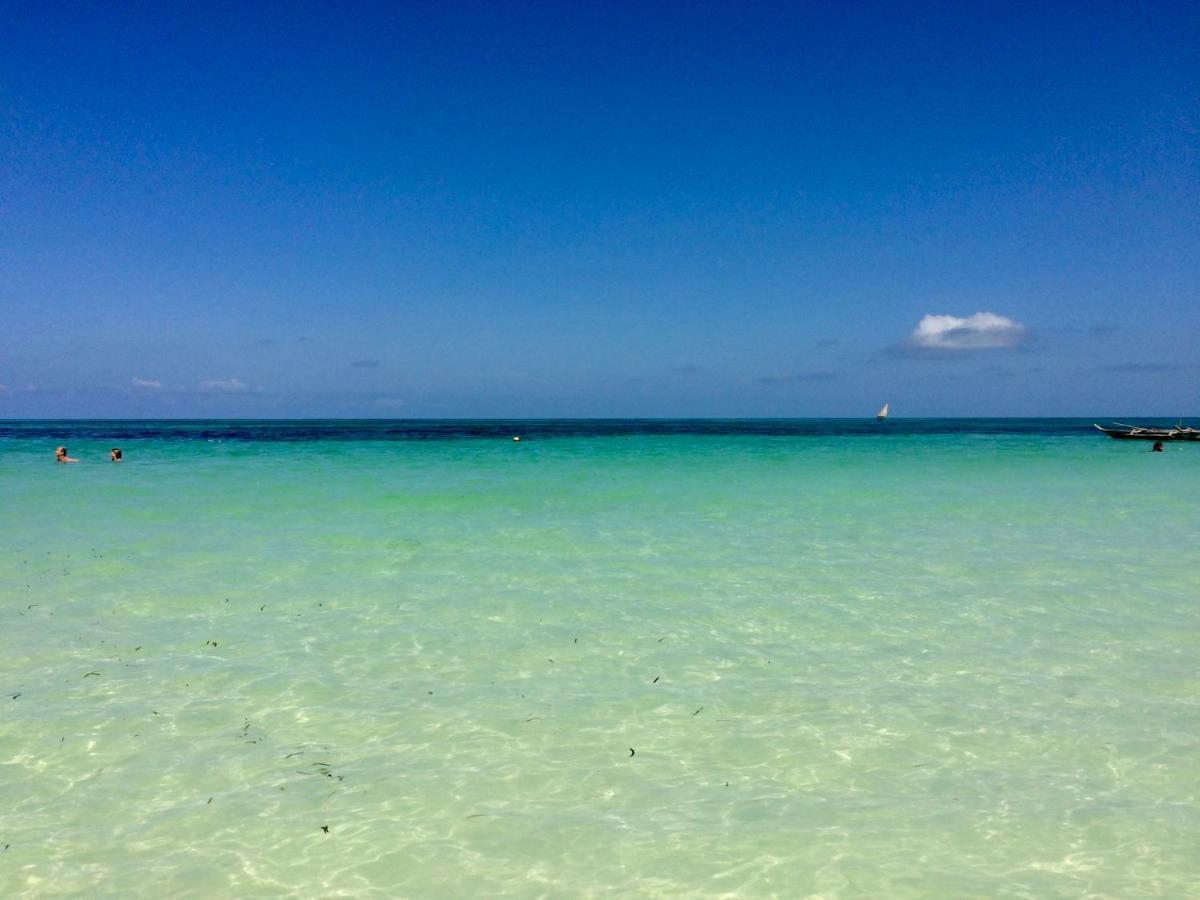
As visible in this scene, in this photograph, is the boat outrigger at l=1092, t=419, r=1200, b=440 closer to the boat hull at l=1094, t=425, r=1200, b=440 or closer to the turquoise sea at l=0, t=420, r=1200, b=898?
the boat hull at l=1094, t=425, r=1200, b=440

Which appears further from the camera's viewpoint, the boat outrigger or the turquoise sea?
the boat outrigger

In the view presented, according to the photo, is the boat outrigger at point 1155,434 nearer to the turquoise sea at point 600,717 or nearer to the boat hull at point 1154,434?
the boat hull at point 1154,434

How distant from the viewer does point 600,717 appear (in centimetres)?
630

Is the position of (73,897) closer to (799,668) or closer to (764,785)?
(764,785)

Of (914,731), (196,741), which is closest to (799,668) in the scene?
(914,731)

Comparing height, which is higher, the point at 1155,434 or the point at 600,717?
the point at 1155,434

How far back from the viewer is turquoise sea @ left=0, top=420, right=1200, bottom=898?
171 inches

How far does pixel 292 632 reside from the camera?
8633 mm

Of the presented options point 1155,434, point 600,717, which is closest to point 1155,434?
point 1155,434

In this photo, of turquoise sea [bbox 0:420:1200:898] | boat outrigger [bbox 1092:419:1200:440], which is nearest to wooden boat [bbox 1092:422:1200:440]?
boat outrigger [bbox 1092:419:1200:440]

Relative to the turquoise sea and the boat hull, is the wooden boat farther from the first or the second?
the turquoise sea

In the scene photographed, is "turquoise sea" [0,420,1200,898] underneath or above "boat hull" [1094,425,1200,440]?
underneath

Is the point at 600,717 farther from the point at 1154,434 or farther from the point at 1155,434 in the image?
the point at 1154,434

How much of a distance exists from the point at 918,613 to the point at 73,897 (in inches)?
343
